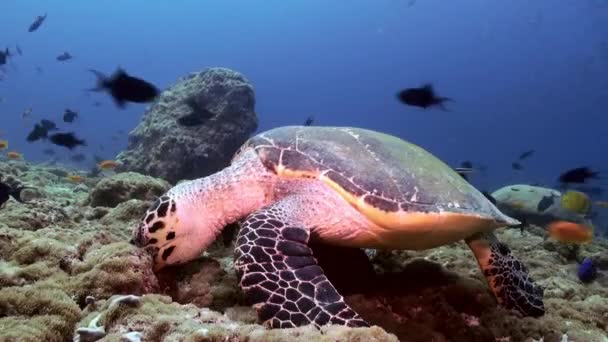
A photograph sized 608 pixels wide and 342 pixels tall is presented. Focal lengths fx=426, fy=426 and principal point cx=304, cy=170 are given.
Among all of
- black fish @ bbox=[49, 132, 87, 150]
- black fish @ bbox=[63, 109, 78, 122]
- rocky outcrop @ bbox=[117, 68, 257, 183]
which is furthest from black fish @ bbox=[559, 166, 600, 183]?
black fish @ bbox=[63, 109, 78, 122]

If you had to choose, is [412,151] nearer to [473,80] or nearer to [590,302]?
[590,302]

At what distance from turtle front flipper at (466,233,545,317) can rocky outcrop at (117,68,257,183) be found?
9.69 m

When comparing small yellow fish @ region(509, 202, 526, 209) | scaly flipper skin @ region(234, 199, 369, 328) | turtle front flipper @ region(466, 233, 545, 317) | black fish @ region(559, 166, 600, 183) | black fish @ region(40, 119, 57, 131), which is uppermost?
black fish @ region(40, 119, 57, 131)

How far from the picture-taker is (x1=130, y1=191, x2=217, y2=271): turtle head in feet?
11.1

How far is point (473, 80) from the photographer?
134 meters

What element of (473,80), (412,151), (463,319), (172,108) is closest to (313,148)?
(412,151)

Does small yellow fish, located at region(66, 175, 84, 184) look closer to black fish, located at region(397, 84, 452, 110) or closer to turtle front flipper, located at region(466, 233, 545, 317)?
black fish, located at region(397, 84, 452, 110)

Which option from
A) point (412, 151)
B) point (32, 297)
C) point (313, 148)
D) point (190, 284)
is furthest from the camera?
point (412, 151)

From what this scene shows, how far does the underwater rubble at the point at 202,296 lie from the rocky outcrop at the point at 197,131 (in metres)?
7.72

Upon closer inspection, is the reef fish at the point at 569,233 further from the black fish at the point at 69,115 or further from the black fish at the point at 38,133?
the black fish at the point at 38,133

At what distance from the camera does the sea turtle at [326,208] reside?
126 inches

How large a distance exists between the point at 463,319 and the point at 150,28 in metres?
165

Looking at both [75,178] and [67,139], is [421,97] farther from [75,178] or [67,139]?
[75,178]

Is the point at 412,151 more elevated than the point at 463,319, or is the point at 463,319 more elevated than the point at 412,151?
the point at 412,151
